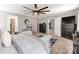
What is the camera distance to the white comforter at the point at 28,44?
1.12m

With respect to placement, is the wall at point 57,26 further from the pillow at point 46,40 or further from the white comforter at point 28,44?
the white comforter at point 28,44

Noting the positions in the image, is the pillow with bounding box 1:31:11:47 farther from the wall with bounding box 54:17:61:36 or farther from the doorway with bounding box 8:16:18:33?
the wall with bounding box 54:17:61:36

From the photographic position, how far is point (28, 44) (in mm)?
1134

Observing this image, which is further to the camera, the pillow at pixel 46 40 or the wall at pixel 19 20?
the pillow at pixel 46 40

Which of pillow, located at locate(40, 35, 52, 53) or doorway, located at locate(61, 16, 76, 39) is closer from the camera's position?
doorway, located at locate(61, 16, 76, 39)

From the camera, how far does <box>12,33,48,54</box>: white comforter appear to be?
3.68ft

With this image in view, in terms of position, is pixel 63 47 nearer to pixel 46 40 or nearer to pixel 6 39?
pixel 46 40

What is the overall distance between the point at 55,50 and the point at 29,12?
57cm

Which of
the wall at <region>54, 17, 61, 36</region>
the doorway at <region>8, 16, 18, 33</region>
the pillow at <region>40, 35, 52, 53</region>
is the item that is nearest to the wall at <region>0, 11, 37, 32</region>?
the doorway at <region>8, 16, 18, 33</region>

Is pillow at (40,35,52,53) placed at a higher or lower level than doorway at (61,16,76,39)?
lower

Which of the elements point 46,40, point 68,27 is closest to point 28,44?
point 46,40

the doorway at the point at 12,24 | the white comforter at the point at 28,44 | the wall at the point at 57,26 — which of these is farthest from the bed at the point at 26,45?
the wall at the point at 57,26
